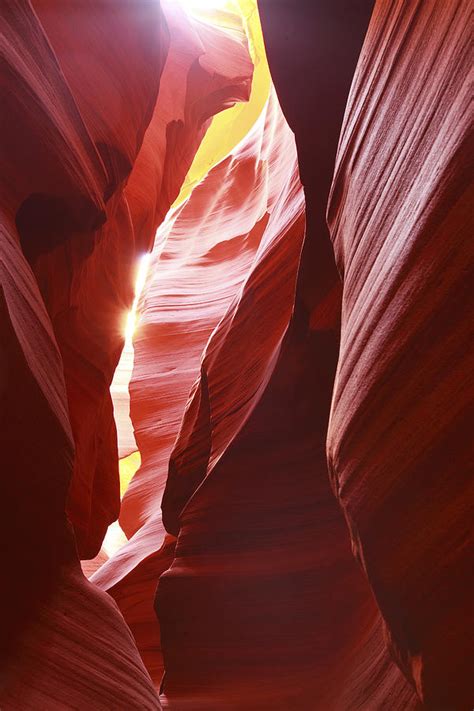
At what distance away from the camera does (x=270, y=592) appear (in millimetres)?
3391

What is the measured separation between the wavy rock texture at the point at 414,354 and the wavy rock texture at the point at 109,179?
1980 millimetres

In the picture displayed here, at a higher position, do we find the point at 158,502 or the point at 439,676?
the point at 439,676

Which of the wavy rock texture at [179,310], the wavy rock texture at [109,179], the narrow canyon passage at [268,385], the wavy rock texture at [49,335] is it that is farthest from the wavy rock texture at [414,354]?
the wavy rock texture at [179,310]

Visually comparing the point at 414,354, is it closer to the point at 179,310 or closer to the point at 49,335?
the point at 49,335

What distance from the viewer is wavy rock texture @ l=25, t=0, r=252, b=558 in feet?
13.1

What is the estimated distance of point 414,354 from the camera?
1.59m

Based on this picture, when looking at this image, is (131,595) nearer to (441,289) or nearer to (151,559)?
(151,559)

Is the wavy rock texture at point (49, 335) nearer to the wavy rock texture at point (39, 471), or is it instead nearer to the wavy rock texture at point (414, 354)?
the wavy rock texture at point (39, 471)

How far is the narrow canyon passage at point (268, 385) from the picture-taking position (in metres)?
1.62

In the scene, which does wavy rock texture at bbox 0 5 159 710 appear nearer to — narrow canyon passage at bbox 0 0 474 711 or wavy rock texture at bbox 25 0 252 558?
narrow canyon passage at bbox 0 0 474 711

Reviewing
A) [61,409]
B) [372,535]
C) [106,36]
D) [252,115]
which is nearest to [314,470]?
[61,409]

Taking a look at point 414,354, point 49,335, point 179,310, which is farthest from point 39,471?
point 179,310

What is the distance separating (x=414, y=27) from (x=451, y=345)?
3.14ft

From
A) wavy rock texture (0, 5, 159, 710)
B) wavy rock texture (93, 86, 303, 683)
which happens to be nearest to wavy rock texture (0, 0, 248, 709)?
wavy rock texture (0, 5, 159, 710)
